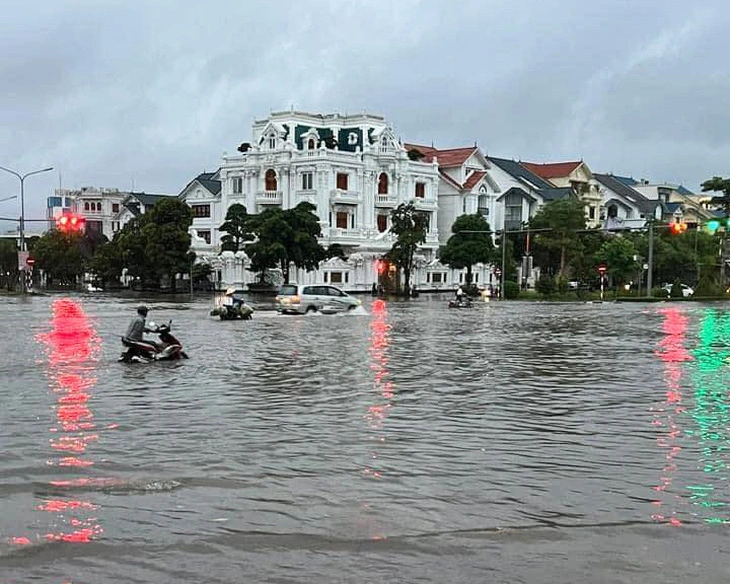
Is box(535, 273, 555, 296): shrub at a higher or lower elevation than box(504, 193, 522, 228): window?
lower

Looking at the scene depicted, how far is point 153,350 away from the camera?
1970 cm

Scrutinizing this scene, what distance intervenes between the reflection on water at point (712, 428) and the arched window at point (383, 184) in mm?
72024

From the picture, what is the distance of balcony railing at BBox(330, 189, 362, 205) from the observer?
88.6m

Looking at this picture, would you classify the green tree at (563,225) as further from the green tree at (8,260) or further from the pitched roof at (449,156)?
the green tree at (8,260)

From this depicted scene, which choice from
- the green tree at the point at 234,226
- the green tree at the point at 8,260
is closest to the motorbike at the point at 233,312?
the green tree at the point at 234,226

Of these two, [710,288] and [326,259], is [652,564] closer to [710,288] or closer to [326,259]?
[710,288]

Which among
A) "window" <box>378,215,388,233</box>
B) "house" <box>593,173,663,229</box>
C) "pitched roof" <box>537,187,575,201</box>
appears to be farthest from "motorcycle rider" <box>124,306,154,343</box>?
"house" <box>593,173,663,229</box>

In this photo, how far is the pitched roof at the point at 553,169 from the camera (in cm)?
11450

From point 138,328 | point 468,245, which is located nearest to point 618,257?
point 468,245

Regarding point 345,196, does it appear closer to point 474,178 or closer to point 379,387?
point 474,178

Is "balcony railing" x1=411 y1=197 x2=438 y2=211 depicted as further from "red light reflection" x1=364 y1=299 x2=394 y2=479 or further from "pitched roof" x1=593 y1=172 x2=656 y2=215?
"red light reflection" x1=364 y1=299 x2=394 y2=479

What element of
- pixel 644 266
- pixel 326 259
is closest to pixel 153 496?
pixel 326 259

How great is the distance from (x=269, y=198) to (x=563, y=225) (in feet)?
97.5

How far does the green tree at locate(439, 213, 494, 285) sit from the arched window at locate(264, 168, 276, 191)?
Answer: 19022 mm
